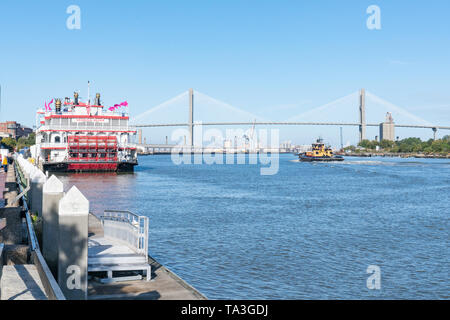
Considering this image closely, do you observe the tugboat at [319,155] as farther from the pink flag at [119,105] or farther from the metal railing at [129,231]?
the metal railing at [129,231]

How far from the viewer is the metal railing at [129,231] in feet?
32.9

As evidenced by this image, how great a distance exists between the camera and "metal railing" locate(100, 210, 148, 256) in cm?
1002

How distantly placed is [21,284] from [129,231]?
8.39 feet

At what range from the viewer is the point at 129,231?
1083 cm

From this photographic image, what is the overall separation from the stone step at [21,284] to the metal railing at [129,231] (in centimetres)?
199

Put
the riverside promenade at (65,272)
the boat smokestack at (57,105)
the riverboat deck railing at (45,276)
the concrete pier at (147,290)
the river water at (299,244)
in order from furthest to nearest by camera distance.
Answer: the boat smokestack at (57,105)
the river water at (299,244)
the concrete pier at (147,290)
the riverside promenade at (65,272)
the riverboat deck railing at (45,276)

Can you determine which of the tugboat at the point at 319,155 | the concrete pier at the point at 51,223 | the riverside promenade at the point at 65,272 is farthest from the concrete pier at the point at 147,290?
the tugboat at the point at 319,155

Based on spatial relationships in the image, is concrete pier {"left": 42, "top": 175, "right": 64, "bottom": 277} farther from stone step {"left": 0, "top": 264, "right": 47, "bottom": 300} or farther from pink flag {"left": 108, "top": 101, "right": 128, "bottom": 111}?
pink flag {"left": 108, "top": 101, "right": 128, "bottom": 111}

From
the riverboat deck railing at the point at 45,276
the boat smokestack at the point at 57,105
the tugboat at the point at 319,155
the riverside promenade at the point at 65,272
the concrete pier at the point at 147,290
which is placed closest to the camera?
the riverboat deck railing at the point at 45,276

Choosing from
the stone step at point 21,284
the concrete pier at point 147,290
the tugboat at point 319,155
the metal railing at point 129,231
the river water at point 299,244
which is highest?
the tugboat at point 319,155

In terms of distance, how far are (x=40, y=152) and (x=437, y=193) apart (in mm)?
46746

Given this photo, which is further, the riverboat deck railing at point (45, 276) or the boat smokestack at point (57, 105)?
the boat smokestack at point (57, 105)

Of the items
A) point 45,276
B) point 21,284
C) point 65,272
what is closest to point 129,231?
point 21,284
